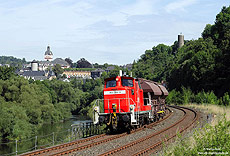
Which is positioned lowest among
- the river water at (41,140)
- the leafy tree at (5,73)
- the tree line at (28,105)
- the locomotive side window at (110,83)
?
the river water at (41,140)

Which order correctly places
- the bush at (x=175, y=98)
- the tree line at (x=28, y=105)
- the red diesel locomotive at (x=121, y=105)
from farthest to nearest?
the bush at (x=175, y=98), the tree line at (x=28, y=105), the red diesel locomotive at (x=121, y=105)

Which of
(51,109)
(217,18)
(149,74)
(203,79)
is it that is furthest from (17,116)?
(149,74)

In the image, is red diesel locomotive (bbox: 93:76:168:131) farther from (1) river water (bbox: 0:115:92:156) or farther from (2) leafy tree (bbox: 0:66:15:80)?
(2) leafy tree (bbox: 0:66:15:80)

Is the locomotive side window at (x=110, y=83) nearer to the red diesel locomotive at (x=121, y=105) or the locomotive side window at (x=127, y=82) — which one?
the red diesel locomotive at (x=121, y=105)

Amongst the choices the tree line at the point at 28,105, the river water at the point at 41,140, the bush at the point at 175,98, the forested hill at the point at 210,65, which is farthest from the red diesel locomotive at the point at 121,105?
the bush at the point at 175,98

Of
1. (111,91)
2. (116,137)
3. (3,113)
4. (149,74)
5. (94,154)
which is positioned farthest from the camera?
(149,74)

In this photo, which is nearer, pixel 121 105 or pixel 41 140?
pixel 121 105

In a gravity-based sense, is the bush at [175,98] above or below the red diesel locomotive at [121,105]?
Result: below

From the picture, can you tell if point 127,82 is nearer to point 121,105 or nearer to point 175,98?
point 121,105

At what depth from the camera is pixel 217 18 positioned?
8631cm

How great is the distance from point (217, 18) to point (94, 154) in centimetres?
8038

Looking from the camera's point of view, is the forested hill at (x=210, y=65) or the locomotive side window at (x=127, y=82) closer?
the locomotive side window at (x=127, y=82)

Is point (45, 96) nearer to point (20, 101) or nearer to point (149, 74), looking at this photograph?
point (20, 101)

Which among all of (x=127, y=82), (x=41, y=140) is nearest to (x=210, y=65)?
(x=41, y=140)
